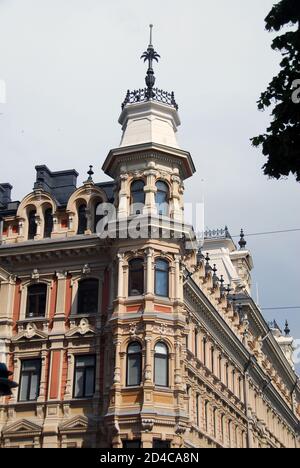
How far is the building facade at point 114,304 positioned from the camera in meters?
36.8

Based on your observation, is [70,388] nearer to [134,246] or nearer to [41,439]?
[41,439]

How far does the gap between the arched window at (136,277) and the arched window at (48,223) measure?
18.0ft

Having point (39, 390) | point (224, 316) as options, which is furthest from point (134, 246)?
point (224, 316)

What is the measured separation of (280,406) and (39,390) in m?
37.4

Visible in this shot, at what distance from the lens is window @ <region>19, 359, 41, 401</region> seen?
39000mm

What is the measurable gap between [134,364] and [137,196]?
329 inches

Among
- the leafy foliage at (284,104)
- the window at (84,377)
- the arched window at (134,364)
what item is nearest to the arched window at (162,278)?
the arched window at (134,364)

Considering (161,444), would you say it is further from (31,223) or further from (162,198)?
(31,223)

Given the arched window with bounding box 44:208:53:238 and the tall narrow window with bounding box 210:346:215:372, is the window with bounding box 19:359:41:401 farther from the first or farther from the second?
the tall narrow window with bounding box 210:346:215:372

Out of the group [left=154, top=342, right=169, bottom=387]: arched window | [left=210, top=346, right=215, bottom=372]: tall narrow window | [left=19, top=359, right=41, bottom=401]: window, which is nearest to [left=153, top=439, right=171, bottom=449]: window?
[left=154, top=342, right=169, bottom=387]: arched window

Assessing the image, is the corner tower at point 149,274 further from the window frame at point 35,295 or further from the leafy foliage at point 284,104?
the leafy foliage at point 284,104

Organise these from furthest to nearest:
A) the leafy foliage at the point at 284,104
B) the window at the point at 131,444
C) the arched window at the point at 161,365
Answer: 1. the arched window at the point at 161,365
2. the window at the point at 131,444
3. the leafy foliage at the point at 284,104

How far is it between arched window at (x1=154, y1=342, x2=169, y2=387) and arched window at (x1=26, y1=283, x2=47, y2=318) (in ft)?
21.3

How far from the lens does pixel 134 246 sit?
38.8 metres
